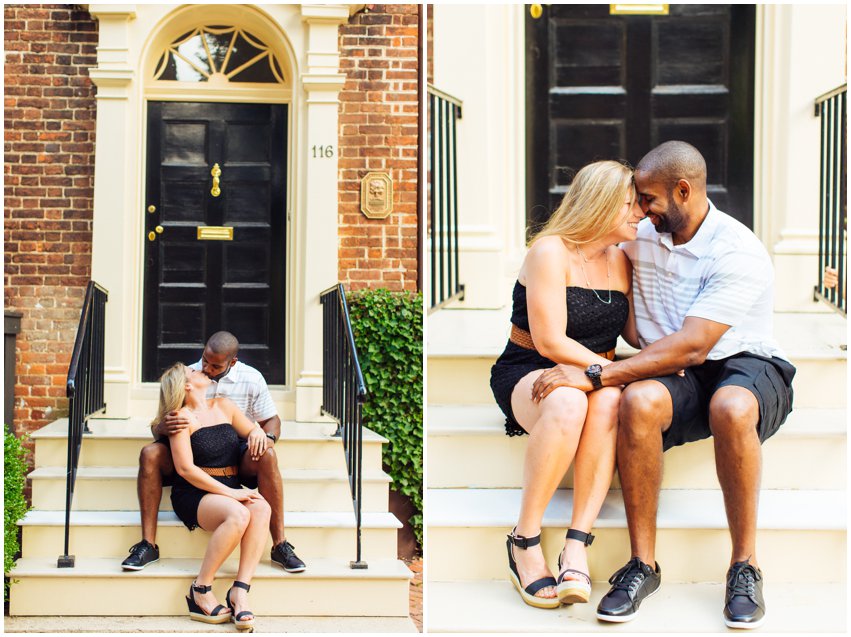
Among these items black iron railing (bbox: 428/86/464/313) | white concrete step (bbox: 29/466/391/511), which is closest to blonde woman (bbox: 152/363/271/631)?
white concrete step (bbox: 29/466/391/511)

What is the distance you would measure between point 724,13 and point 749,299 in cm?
274

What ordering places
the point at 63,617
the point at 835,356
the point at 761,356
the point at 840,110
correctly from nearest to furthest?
the point at 761,356 → the point at 835,356 → the point at 63,617 → the point at 840,110

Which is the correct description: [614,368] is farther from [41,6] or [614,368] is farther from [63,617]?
[41,6]

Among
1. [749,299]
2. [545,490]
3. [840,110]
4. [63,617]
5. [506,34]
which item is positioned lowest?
[63,617]

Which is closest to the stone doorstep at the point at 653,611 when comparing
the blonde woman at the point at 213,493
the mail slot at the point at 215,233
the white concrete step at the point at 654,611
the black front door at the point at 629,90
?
the white concrete step at the point at 654,611

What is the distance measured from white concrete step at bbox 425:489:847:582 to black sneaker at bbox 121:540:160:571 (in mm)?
1882

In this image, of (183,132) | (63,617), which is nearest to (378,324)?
(183,132)

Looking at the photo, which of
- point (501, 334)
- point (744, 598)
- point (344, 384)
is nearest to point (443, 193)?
point (501, 334)

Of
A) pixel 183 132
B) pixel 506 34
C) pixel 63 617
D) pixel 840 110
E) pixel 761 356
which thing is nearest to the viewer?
pixel 761 356

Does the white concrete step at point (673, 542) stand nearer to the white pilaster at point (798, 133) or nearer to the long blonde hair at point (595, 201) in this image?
the long blonde hair at point (595, 201)

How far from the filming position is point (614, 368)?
3066 millimetres

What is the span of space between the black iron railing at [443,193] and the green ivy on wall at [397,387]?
98cm

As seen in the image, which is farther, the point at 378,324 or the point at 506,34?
the point at 378,324

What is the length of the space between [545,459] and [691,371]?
0.70 m
